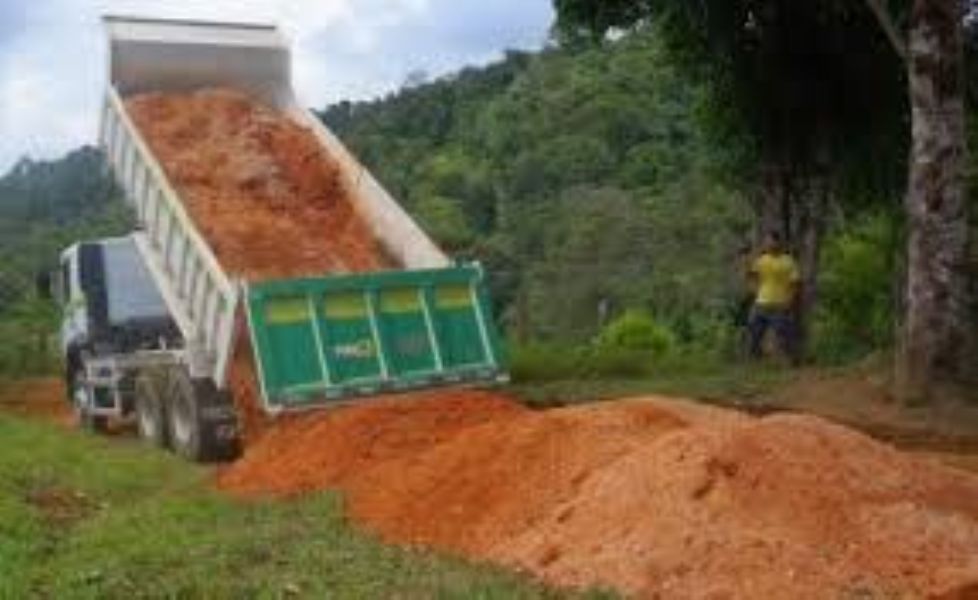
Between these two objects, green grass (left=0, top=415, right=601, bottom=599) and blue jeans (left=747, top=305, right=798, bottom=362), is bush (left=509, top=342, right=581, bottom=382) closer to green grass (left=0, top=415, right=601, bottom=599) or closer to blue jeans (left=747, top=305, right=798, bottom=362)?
blue jeans (left=747, top=305, right=798, bottom=362)

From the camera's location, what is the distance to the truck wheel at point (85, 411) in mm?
22359

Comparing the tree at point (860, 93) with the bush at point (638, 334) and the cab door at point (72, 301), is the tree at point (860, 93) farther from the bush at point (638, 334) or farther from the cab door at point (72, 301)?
the bush at point (638, 334)

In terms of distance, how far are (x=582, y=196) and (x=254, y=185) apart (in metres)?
43.2

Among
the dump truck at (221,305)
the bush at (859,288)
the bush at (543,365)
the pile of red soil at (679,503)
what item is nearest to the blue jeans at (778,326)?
the bush at (543,365)

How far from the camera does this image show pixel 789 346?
25.0m

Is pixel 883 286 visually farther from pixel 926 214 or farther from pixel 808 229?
pixel 926 214

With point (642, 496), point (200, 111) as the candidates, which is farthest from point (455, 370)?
point (642, 496)

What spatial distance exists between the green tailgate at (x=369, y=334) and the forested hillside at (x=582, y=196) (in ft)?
118

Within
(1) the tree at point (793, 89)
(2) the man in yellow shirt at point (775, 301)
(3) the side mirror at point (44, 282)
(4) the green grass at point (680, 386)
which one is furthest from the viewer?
(1) the tree at point (793, 89)

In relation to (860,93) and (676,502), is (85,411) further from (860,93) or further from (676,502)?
(676,502)

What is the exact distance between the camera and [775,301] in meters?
24.6

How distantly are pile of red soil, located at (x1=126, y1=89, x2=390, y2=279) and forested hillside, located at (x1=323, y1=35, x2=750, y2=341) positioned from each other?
33920 millimetres

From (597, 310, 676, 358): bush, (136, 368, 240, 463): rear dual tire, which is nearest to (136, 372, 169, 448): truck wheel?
(136, 368, 240, 463): rear dual tire

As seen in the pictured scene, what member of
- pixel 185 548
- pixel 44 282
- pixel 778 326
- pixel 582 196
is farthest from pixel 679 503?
pixel 582 196
